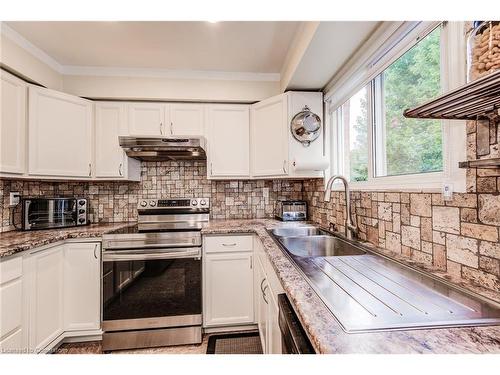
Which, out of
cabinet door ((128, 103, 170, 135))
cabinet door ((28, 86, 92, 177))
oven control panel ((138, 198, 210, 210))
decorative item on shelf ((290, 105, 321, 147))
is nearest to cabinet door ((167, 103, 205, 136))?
cabinet door ((128, 103, 170, 135))

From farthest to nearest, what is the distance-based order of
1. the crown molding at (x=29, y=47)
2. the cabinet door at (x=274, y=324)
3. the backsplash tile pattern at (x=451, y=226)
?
the crown molding at (x=29, y=47) → the cabinet door at (x=274, y=324) → the backsplash tile pattern at (x=451, y=226)

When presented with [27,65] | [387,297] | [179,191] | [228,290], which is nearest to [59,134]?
[27,65]

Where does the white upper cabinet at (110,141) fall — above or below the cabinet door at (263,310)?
above

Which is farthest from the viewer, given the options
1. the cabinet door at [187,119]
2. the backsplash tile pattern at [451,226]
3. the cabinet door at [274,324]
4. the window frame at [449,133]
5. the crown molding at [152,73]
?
the cabinet door at [187,119]

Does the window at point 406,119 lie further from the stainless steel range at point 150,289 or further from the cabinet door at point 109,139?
the cabinet door at point 109,139

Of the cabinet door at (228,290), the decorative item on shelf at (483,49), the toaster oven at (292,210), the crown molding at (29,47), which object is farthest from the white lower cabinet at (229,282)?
the crown molding at (29,47)

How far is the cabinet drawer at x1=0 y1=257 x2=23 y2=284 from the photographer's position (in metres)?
1.42

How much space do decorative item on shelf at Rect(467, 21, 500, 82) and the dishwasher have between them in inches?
35.1

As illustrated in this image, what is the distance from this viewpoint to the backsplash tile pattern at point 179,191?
8.46 ft

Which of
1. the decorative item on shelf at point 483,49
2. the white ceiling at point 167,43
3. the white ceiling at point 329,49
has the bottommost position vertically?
the decorative item on shelf at point 483,49

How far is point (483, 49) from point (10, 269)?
2.44m

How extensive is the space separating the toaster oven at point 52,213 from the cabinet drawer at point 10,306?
711 mm

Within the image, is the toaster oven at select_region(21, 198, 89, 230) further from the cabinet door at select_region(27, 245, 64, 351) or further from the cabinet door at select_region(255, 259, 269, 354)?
the cabinet door at select_region(255, 259, 269, 354)

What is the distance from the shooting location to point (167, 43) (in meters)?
1.94
